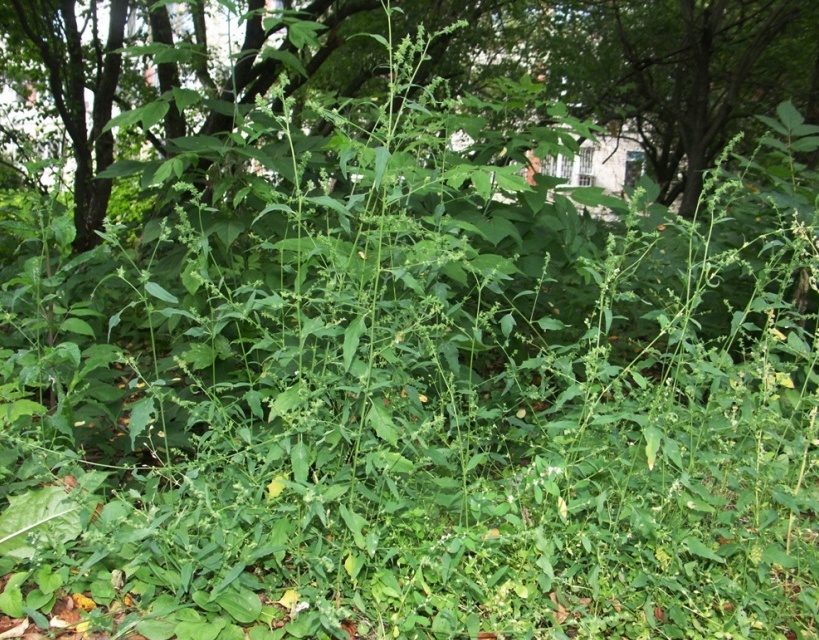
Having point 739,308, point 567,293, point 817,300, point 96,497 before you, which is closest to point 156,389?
point 96,497

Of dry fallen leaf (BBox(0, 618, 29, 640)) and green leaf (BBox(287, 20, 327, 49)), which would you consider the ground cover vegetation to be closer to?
dry fallen leaf (BBox(0, 618, 29, 640))

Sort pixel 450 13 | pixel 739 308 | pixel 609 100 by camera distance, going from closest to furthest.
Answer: pixel 739 308 < pixel 450 13 < pixel 609 100

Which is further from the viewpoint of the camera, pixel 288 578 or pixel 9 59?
pixel 9 59

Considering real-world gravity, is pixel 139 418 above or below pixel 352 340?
below

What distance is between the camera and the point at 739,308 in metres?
3.84

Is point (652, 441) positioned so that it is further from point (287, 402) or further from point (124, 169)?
point (124, 169)

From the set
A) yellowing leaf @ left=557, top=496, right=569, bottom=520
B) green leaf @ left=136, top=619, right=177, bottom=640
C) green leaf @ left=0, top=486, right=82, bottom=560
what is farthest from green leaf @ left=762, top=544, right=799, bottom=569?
green leaf @ left=0, top=486, right=82, bottom=560

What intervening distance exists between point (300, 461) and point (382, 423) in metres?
0.27

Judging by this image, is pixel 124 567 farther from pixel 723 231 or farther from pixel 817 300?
pixel 817 300

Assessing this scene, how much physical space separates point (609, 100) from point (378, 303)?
8.27m

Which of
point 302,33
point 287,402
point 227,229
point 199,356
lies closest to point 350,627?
point 287,402

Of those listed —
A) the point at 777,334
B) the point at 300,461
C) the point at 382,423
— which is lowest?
the point at 300,461

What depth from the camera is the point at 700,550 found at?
2.25 metres

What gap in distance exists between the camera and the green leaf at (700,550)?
7.36 feet
